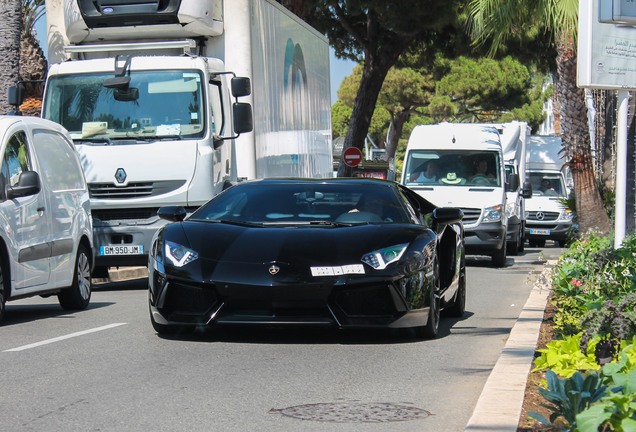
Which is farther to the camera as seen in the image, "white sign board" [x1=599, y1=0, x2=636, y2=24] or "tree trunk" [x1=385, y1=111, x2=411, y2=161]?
"tree trunk" [x1=385, y1=111, x2=411, y2=161]

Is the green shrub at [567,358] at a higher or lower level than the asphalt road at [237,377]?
higher

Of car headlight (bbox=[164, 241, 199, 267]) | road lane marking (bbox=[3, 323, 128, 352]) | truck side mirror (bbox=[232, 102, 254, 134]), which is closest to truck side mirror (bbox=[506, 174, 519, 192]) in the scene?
truck side mirror (bbox=[232, 102, 254, 134])

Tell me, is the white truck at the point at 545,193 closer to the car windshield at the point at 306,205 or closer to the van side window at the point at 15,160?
the van side window at the point at 15,160

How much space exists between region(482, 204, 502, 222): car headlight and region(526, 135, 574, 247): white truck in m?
10.1

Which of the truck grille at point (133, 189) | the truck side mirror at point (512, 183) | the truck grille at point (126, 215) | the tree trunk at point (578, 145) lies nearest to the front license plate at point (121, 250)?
the truck grille at point (126, 215)

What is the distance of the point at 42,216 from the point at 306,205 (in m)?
3.05

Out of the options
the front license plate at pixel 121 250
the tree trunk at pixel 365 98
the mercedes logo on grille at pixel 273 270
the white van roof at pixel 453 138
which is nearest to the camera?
the mercedes logo on grille at pixel 273 270

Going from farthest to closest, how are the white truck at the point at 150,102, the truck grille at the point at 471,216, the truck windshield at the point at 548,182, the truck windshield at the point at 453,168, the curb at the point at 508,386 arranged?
the truck windshield at the point at 548,182
the truck windshield at the point at 453,168
the truck grille at the point at 471,216
the white truck at the point at 150,102
the curb at the point at 508,386

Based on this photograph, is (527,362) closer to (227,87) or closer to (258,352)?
(258,352)

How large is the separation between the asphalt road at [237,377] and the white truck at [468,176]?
1090 centimetres

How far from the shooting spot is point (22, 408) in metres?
6.73

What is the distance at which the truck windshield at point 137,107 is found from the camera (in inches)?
648

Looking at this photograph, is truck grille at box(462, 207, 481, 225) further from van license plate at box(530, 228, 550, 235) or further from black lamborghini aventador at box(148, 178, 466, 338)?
black lamborghini aventador at box(148, 178, 466, 338)

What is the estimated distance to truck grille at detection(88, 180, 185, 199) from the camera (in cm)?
1641
